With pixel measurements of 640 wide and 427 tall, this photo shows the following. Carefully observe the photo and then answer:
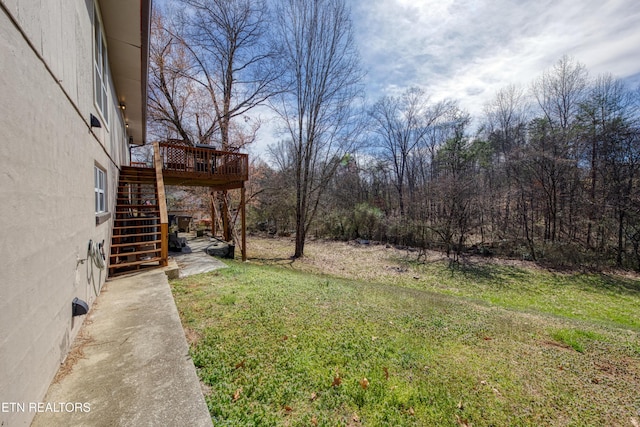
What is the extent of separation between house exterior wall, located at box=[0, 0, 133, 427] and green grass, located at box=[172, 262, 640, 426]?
1139 mm

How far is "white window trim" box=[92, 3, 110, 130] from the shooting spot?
384cm

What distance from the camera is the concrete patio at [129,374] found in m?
1.61

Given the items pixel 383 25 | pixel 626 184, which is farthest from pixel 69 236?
pixel 626 184

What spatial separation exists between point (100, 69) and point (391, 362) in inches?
244

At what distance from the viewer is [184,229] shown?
1588cm

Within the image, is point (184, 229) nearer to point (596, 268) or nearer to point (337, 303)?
point (337, 303)

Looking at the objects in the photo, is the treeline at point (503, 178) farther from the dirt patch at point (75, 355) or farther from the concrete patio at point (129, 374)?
the dirt patch at point (75, 355)

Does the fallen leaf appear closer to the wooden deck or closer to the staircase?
the staircase

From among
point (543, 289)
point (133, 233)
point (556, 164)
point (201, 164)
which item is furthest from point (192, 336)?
point (556, 164)

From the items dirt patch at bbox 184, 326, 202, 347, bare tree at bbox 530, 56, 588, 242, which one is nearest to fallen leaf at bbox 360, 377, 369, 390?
dirt patch at bbox 184, 326, 202, 347

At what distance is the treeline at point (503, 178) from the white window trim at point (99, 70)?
970 cm

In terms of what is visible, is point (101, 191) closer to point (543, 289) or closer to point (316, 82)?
point (316, 82)

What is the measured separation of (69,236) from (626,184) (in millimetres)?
16581

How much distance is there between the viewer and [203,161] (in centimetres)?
934
